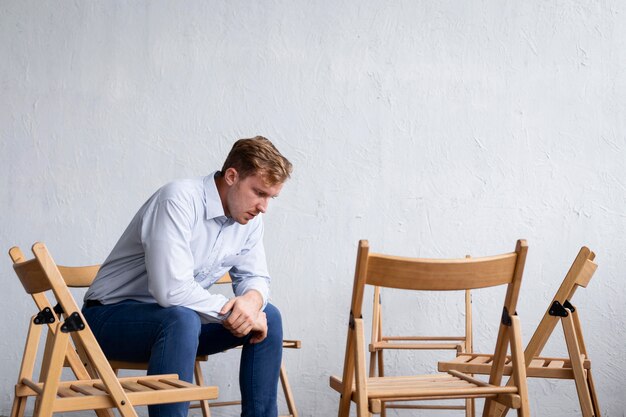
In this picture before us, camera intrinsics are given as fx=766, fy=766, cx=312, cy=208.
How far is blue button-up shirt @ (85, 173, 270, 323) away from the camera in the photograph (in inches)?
86.0

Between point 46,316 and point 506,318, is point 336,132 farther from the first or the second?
point 46,316

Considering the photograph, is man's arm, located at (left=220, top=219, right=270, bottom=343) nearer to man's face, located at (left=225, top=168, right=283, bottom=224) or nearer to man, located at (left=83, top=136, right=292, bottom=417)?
man, located at (left=83, top=136, right=292, bottom=417)

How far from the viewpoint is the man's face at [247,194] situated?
2383mm

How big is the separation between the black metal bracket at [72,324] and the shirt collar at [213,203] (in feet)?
2.31

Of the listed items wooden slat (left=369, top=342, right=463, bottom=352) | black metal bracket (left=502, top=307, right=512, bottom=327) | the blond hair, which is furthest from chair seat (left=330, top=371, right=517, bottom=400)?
wooden slat (left=369, top=342, right=463, bottom=352)

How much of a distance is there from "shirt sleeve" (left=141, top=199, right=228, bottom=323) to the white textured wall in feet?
5.08

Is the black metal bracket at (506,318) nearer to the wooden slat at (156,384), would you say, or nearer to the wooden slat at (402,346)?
the wooden slat at (156,384)

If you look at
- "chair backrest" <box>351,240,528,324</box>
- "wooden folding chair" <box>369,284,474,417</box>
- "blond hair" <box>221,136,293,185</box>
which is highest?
"blond hair" <box>221,136,293,185</box>

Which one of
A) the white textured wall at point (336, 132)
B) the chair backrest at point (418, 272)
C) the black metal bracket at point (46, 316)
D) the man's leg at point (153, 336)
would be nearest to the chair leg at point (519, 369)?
the chair backrest at point (418, 272)

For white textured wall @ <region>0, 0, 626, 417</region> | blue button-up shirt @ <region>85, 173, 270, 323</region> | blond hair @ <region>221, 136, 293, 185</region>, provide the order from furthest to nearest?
white textured wall @ <region>0, 0, 626, 417</region> → blond hair @ <region>221, 136, 293, 185</region> → blue button-up shirt @ <region>85, 173, 270, 323</region>

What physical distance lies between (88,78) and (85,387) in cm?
228

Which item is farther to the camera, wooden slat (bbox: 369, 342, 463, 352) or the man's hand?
wooden slat (bbox: 369, 342, 463, 352)

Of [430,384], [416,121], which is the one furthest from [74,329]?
[416,121]

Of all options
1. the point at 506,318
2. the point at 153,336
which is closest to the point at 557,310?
the point at 506,318
